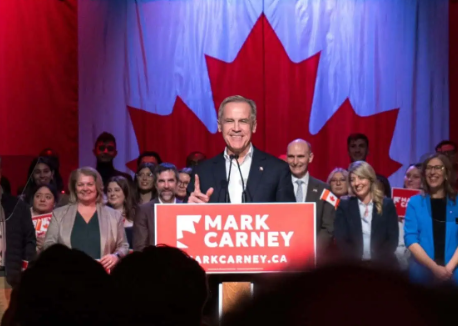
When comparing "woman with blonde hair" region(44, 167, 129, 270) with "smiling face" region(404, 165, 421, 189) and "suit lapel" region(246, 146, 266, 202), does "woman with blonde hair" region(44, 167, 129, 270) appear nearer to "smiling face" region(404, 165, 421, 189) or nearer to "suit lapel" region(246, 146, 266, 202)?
"suit lapel" region(246, 146, 266, 202)

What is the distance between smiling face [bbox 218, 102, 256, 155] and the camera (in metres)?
2.95

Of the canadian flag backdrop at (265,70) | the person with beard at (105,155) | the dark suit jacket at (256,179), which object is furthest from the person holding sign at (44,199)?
the dark suit jacket at (256,179)

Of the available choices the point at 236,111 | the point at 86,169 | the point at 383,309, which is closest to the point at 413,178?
the point at 86,169

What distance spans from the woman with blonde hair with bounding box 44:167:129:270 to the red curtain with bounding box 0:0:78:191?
9.17 ft

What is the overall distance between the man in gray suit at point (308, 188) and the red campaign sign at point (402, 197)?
0.64m

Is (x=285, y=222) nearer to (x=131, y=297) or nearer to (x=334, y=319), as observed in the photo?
(x=131, y=297)

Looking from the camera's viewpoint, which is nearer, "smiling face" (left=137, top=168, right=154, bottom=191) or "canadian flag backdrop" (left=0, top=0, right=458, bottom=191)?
"smiling face" (left=137, top=168, right=154, bottom=191)

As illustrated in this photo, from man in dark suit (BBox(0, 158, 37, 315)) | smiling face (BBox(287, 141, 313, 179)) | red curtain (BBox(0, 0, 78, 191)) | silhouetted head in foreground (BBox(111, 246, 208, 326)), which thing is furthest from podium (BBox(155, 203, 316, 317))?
red curtain (BBox(0, 0, 78, 191))

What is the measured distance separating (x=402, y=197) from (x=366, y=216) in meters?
0.85

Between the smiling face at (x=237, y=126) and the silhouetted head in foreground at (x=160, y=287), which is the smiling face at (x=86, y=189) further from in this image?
the silhouetted head in foreground at (x=160, y=287)

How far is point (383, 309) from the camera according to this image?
38cm

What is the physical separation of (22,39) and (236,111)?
539 cm

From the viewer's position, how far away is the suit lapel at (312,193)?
17.6 feet

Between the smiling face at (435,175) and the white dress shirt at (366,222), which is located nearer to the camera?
the smiling face at (435,175)
